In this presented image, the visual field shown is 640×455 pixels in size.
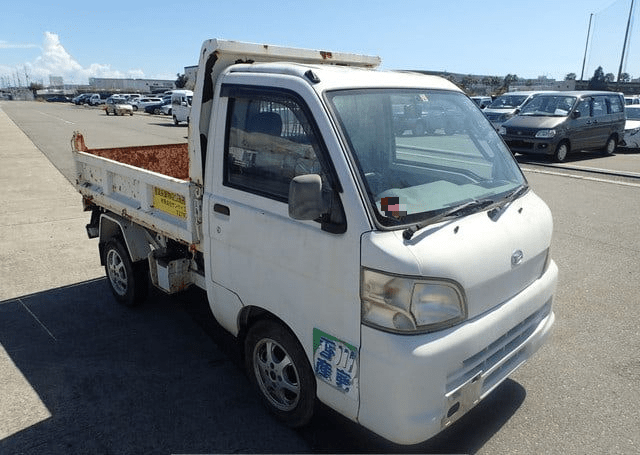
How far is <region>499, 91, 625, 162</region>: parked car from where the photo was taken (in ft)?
46.7

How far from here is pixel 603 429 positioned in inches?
119

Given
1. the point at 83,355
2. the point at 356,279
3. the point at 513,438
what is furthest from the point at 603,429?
the point at 83,355

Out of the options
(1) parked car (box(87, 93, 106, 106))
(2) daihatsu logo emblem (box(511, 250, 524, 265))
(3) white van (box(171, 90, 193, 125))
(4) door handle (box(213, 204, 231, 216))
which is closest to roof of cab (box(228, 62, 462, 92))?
(4) door handle (box(213, 204, 231, 216))

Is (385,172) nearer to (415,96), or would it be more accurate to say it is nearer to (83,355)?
A: (415,96)

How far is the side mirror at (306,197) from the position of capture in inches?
90.1

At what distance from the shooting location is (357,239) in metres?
2.33

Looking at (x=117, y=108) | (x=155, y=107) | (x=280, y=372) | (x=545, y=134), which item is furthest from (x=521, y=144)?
(x=117, y=108)

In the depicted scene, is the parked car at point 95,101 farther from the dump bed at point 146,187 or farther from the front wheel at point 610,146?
the dump bed at point 146,187

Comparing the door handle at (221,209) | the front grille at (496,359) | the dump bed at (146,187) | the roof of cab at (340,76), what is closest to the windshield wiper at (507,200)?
the front grille at (496,359)

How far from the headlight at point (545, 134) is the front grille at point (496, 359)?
41.3 ft

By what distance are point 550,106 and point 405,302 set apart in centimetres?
1501

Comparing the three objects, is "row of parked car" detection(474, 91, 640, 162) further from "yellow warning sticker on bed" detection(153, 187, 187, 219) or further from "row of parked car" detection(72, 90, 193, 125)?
"row of parked car" detection(72, 90, 193, 125)

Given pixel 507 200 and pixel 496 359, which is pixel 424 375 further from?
pixel 507 200

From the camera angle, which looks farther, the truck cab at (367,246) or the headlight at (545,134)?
the headlight at (545,134)
